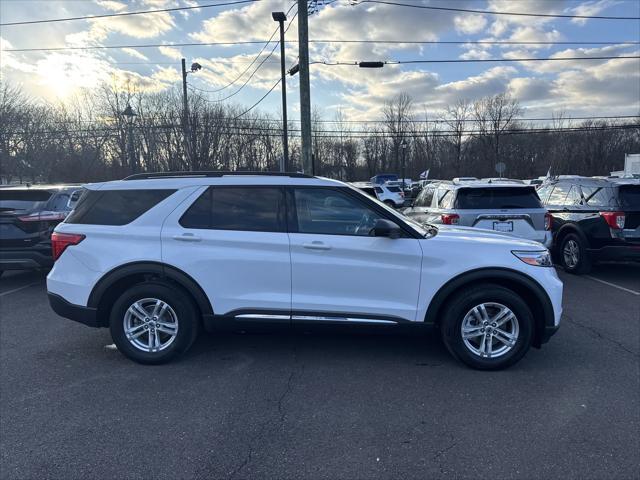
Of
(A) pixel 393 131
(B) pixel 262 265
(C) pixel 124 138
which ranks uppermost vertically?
(A) pixel 393 131

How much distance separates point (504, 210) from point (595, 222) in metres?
2.16

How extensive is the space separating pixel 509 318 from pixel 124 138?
3097cm

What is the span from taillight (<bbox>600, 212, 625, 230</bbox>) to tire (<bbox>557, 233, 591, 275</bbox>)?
63 centimetres

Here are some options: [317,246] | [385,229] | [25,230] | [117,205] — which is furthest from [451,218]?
[25,230]

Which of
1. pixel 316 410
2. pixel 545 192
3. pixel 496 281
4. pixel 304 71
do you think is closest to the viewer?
pixel 316 410

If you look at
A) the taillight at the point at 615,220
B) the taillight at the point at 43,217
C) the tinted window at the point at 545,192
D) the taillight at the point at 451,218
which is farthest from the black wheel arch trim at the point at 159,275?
the tinted window at the point at 545,192

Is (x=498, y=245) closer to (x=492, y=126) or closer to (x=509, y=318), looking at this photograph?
(x=509, y=318)

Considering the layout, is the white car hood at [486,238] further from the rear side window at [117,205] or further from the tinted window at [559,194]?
the tinted window at [559,194]

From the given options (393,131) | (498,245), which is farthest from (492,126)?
(498,245)

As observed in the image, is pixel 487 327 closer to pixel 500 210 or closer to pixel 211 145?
pixel 500 210

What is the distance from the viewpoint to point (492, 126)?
60.9m

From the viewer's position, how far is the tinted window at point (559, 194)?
9109 mm

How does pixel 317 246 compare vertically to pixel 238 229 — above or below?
below

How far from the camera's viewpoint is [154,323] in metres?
4.14
